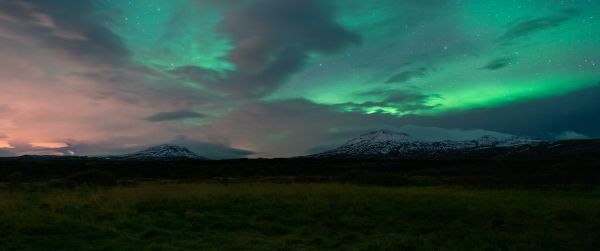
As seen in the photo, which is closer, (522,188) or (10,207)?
Answer: (10,207)

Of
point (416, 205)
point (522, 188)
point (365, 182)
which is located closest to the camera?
point (416, 205)

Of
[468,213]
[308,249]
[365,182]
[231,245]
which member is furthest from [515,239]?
[365,182]

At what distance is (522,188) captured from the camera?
3344cm

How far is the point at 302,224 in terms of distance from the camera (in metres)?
17.9

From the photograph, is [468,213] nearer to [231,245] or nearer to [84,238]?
[231,245]

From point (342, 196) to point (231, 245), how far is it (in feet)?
42.6

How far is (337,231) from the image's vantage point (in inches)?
640

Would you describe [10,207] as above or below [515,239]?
above

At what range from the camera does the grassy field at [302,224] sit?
45.5 feet

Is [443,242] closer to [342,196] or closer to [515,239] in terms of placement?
[515,239]

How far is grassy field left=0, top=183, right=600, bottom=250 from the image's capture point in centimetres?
1388

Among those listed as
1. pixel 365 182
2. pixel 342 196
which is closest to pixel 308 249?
pixel 342 196

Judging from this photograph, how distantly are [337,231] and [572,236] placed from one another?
8.33 meters

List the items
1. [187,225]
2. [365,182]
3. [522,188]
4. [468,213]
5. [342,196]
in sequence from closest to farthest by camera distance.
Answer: [187,225] → [468,213] → [342,196] → [522,188] → [365,182]
